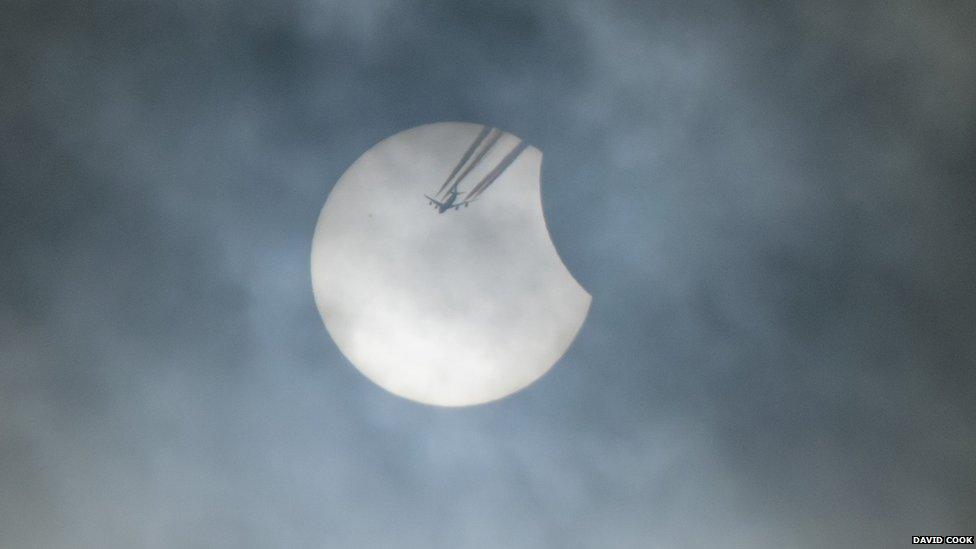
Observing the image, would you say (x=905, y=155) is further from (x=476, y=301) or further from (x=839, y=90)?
(x=476, y=301)

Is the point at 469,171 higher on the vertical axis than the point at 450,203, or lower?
higher

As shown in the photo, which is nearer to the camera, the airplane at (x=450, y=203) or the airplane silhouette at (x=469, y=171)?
the airplane silhouette at (x=469, y=171)

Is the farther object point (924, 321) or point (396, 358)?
point (396, 358)

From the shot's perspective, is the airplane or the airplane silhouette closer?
the airplane silhouette

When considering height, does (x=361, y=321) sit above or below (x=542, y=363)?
above

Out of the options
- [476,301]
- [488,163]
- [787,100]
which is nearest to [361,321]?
[476,301]

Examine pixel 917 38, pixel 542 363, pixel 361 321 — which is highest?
pixel 917 38
